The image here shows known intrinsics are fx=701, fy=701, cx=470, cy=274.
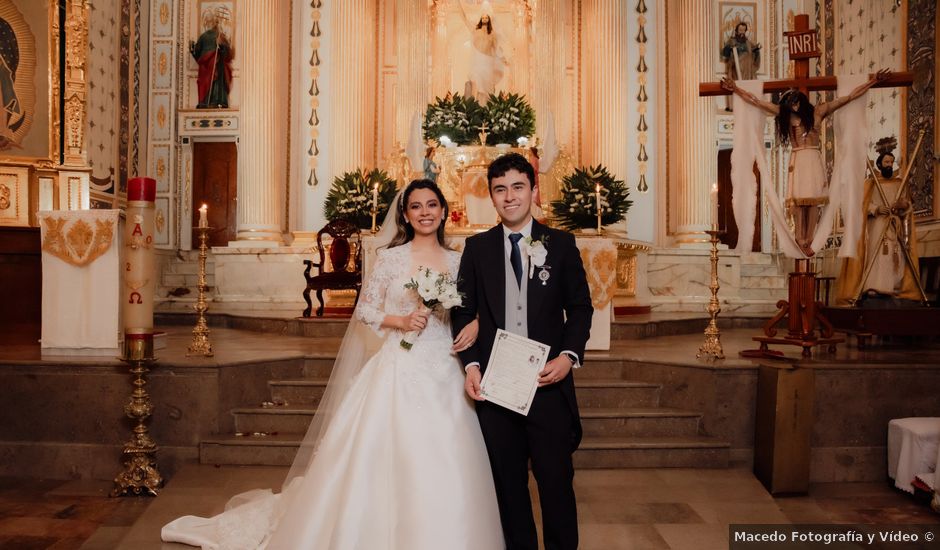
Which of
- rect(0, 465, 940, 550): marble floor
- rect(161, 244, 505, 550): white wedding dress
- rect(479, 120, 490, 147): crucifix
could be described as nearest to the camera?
rect(161, 244, 505, 550): white wedding dress

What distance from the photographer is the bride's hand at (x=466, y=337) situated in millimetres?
2941

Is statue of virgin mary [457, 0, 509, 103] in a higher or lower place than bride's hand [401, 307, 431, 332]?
higher

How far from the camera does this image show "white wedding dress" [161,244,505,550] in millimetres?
2896

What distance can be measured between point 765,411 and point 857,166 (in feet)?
8.06

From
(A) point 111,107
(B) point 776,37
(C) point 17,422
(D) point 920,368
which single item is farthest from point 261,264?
(B) point 776,37

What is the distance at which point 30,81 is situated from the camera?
9102mm

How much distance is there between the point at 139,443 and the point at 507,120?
25.8 ft

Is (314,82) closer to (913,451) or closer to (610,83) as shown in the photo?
(610,83)

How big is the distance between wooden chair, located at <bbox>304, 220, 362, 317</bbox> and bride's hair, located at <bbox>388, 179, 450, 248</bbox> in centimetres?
562

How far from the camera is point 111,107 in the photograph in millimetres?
10859

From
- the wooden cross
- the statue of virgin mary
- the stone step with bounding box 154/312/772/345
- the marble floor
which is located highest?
the statue of virgin mary

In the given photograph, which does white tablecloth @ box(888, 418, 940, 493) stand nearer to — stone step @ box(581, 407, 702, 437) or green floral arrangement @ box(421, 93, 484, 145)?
stone step @ box(581, 407, 702, 437)

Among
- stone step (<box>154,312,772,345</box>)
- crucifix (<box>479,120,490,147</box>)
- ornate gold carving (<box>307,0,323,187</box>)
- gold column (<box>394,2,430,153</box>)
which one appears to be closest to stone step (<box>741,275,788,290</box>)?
stone step (<box>154,312,772,345</box>)

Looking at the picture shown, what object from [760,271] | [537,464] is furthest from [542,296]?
[760,271]
